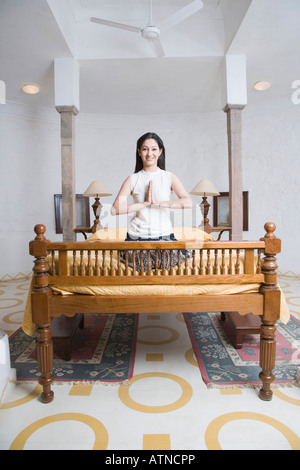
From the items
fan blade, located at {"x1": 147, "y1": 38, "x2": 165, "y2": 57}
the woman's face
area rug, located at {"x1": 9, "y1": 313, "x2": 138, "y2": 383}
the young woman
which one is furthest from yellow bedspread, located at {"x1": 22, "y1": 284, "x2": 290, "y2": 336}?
fan blade, located at {"x1": 147, "y1": 38, "x2": 165, "y2": 57}

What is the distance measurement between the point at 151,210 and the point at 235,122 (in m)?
2.74

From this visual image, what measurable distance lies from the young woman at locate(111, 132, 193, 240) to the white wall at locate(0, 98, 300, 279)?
3.30 meters

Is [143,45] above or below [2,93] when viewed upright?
above

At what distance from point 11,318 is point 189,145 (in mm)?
4596

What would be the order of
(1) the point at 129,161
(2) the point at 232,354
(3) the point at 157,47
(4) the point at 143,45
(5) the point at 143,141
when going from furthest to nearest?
(1) the point at 129,161, (4) the point at 143,45, (3) the point at 157,47, (2) the point at 232,354, (5) the point at 143,141

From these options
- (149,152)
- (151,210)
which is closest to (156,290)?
(151,210)

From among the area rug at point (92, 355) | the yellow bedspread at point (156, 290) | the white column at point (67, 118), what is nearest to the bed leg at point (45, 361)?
the yellow bedspread at point (156, 290)

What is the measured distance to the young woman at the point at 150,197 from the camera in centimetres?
202

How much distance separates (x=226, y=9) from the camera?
3.76 meters

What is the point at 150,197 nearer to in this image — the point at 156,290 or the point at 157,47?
the point at 156,290

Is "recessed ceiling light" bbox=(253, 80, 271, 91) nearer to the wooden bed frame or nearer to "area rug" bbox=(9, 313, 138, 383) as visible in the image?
the wooden bed frame

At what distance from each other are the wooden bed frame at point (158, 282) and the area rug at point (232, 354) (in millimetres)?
273

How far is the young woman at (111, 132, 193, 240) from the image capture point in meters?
2.02

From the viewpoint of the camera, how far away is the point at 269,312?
179 centimetres
